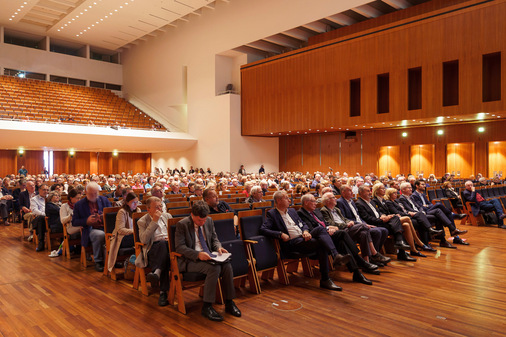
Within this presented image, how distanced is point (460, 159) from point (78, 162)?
18.9 m

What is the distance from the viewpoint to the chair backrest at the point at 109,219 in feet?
15.2

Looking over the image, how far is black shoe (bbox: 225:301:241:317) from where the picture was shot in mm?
3430

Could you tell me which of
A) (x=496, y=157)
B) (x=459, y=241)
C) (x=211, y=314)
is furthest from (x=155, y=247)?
(x=496, y=157)

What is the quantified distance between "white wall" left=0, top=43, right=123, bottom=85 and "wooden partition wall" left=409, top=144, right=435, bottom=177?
2009 centimetres

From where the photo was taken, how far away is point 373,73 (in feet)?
46.2

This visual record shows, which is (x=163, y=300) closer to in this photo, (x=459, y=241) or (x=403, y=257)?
(x=403, y=257)

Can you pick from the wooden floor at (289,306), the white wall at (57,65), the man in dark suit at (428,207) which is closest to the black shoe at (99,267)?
the wooden floor at (289,306)

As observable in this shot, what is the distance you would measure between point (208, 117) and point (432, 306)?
1750cm

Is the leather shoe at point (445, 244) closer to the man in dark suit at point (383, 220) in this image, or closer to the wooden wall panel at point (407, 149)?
the man in dark suit at point (383, 220)

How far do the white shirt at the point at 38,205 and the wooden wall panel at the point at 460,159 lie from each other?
1461cm

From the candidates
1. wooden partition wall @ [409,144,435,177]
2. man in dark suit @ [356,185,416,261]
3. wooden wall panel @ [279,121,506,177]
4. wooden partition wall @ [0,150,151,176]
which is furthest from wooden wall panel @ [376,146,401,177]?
wooden partition wall @ [0,150,151,176]

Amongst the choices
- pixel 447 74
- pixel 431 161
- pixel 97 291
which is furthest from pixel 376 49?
pixel 97 291

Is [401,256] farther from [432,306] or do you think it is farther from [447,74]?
[447,74]

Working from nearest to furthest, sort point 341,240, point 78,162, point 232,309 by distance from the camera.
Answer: point 232,309 < point 341,240 < point 78,162
